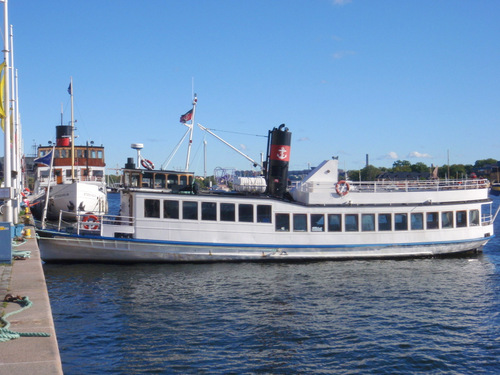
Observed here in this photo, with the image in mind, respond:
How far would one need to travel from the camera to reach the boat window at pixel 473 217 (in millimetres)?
26750

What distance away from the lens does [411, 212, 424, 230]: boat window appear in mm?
25562

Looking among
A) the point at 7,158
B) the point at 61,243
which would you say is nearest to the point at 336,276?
the point at 61,243

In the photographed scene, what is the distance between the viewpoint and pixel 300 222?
24531 millimetres

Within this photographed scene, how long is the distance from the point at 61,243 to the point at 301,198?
11.4 meters

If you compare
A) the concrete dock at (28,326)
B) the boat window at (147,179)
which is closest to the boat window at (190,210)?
the boat window at (147,179)

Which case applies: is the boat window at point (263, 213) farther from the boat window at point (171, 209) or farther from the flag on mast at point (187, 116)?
the flag on mast at point (187, 116)

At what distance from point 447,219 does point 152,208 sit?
14.8m

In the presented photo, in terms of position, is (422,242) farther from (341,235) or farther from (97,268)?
(97,268)

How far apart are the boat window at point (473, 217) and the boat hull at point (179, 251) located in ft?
11.0

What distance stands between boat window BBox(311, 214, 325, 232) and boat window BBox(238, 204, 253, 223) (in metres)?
3.05

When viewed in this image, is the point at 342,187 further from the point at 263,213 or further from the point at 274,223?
the point at 263,213

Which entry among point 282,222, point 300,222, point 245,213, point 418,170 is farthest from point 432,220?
point 418,170

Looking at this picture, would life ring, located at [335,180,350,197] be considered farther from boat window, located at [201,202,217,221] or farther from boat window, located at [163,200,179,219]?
boat window, located at [163,200,179,219]

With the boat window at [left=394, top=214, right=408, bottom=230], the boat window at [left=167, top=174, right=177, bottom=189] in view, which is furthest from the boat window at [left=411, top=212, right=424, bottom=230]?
the boat window at [left=167, top=174, right=177, bottom=189]
